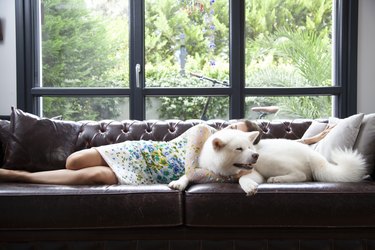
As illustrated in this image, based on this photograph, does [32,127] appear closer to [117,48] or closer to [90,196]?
[90,196]

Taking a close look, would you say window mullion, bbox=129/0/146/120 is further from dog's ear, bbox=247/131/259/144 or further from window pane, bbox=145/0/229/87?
dog's ear, bbox=247/131/259/144

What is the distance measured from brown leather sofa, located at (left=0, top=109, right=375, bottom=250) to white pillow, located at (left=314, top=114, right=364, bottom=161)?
32cm

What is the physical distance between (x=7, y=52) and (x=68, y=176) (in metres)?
2.11

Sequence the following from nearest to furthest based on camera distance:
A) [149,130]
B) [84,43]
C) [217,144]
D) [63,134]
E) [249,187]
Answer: [249,187], [217,144], [63,134], [149,130], [84,43]

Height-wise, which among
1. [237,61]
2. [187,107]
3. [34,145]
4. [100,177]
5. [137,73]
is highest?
[237,61]

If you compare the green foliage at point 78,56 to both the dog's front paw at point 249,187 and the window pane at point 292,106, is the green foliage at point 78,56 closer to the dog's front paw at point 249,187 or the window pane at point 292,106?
the window pane at point 292,106

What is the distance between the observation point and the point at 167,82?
4301 mm

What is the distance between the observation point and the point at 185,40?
4.29m

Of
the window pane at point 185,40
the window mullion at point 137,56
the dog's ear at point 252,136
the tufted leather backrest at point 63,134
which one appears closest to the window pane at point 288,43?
the window pane at point 185,40

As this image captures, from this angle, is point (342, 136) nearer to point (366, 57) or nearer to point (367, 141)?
point (367, 141)

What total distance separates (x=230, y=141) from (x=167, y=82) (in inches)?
79.3

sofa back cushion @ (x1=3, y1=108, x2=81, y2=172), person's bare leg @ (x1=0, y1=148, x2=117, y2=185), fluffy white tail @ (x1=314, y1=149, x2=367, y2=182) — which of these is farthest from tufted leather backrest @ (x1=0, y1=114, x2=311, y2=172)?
fluffy white tail @ (x1=314, y1=149, x2=367, y2=182)

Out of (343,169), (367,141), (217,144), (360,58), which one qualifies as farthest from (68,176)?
(360,58)

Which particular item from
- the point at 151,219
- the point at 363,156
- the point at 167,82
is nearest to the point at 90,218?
the point at 151,219
